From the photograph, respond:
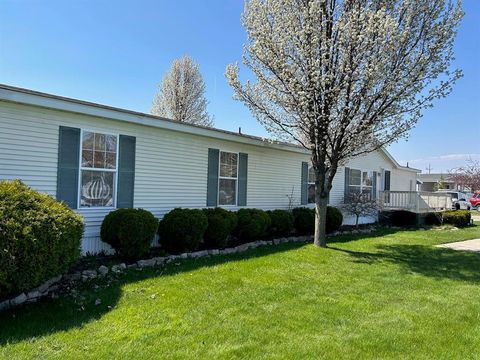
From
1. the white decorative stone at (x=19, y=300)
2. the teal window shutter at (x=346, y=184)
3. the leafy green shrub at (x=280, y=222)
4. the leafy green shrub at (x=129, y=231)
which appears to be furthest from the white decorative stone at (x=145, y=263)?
the teal window shutter at (x=346, y=184)

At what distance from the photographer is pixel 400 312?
5348mm

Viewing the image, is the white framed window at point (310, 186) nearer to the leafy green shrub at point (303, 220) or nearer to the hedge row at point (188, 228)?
the leafy green shrub at point (303, 220)

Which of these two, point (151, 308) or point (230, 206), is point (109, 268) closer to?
point (151, 308)

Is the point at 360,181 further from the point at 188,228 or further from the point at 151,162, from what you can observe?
the point at 188,228

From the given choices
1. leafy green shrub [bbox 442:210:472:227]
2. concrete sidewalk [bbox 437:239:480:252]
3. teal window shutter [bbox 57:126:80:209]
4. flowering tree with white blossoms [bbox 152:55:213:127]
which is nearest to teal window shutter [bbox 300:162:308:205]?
concrete sidewalk [bbox 437:239:480:252]

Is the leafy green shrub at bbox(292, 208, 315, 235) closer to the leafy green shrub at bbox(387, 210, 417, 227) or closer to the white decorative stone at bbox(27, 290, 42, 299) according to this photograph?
the leafy green shrub at bbox(387, 210, 417, 227)

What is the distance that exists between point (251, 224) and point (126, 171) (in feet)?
11.5

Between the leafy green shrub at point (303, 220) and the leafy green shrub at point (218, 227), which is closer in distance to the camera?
the leafy green shrub at point (218, 227)

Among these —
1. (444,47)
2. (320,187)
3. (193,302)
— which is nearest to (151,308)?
(193,302)

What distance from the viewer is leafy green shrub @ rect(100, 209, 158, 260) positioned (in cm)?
736

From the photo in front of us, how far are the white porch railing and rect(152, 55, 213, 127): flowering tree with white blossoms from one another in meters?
13.9

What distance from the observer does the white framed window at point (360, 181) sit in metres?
17.4

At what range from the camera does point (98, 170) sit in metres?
8.09

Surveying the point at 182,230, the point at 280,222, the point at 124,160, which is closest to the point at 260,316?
the point at 182,230
